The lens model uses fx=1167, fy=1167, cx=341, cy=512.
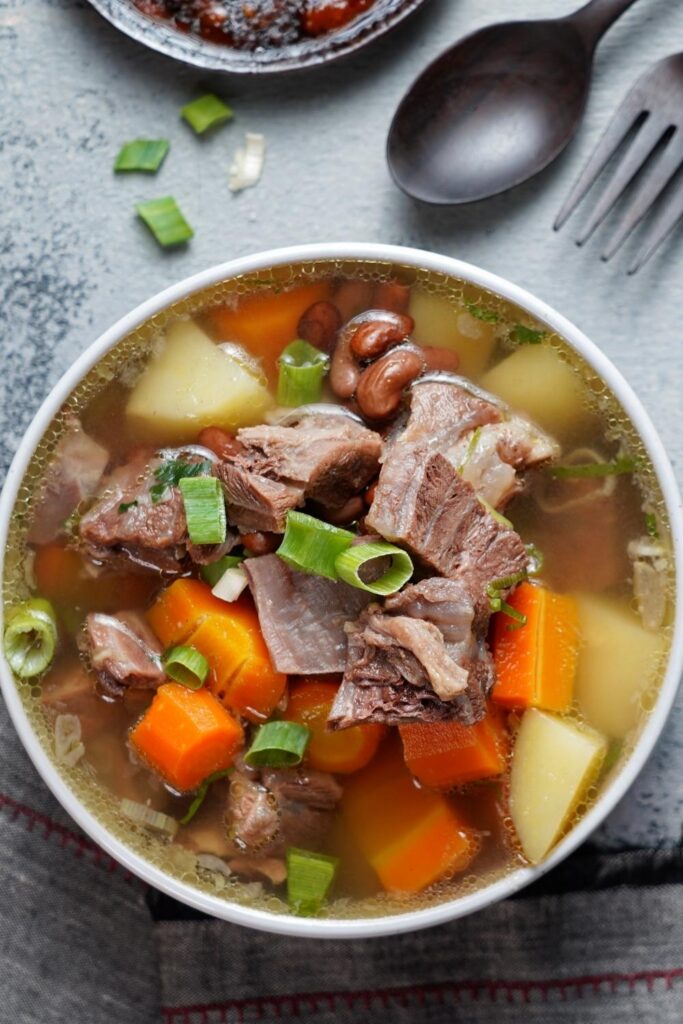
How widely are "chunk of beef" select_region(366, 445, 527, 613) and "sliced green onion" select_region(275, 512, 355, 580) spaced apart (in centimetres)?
8

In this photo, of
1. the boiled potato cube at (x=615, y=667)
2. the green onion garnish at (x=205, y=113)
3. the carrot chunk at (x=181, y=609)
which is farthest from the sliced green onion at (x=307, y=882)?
the green onion garnish at (x=205, y=113)

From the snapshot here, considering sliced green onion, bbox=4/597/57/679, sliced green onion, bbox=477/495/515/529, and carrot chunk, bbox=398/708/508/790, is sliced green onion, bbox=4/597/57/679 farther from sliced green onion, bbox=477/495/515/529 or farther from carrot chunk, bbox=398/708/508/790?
sliced green onion, bbox=477/495/515/529

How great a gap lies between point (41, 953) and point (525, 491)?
1.54 metres

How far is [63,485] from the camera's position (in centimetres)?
236

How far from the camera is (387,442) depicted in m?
2.37

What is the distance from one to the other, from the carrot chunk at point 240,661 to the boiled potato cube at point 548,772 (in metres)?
0.50

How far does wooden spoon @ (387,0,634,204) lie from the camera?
8.70 feet

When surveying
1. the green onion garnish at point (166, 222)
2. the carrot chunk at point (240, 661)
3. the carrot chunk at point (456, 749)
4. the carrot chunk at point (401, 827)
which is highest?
the green onion garnish at point (166, 222)

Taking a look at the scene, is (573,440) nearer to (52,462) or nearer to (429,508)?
(429,508)

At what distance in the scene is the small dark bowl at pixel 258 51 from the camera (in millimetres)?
2648

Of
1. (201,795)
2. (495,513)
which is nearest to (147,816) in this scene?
(201,795)

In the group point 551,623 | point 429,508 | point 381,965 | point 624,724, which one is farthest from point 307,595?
point 381,965

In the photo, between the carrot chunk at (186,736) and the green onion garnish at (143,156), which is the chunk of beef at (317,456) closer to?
the carrot chunk at (186,736)

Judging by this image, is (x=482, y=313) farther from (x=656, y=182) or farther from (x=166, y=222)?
(x=166, y=222)
